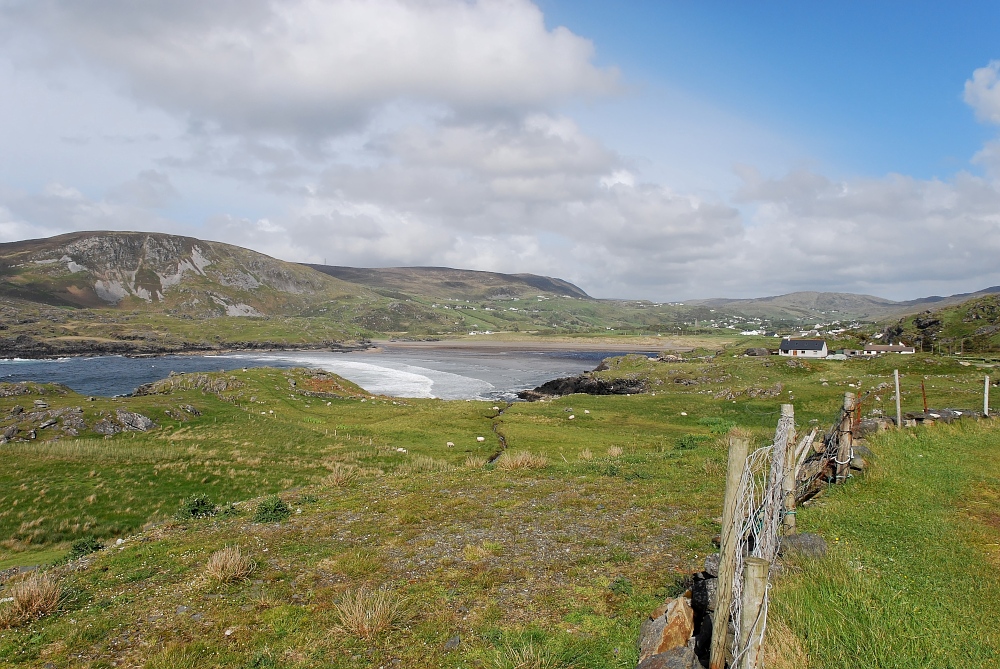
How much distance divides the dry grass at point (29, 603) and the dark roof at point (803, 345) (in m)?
154

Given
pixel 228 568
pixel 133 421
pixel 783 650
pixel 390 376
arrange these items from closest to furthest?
pixel 783 650
pixel 228 568
pixel 133 421
pixel 390 376

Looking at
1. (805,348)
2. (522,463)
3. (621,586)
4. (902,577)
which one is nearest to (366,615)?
(621,586)

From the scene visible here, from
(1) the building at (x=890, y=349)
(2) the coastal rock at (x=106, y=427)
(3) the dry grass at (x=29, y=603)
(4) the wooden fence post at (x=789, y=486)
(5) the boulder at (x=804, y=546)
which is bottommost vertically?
(1) the building at (x=890, y=349)

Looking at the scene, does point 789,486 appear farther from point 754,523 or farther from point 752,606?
point 752,606

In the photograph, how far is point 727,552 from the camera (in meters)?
6.81

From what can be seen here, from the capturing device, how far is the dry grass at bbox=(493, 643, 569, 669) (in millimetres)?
7449

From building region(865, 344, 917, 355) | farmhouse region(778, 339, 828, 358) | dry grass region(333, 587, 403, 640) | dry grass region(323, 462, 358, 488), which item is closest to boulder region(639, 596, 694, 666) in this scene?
dry grass region(333, 587, 403, 640)

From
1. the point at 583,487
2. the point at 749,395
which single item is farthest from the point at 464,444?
the point at 749,395

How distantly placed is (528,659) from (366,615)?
3283 mm

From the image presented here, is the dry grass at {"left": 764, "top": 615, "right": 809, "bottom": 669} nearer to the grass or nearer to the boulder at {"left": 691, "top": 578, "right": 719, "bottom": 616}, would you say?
the grass

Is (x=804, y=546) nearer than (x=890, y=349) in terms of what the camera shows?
Yes

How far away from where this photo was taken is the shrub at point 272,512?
16.0 metres

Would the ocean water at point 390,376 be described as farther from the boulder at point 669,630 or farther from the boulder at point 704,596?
the boulder at point 669,630

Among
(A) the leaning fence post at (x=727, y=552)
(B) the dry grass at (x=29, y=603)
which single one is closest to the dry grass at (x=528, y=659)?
(A) the leaning fence post at (x=727, y=552)
